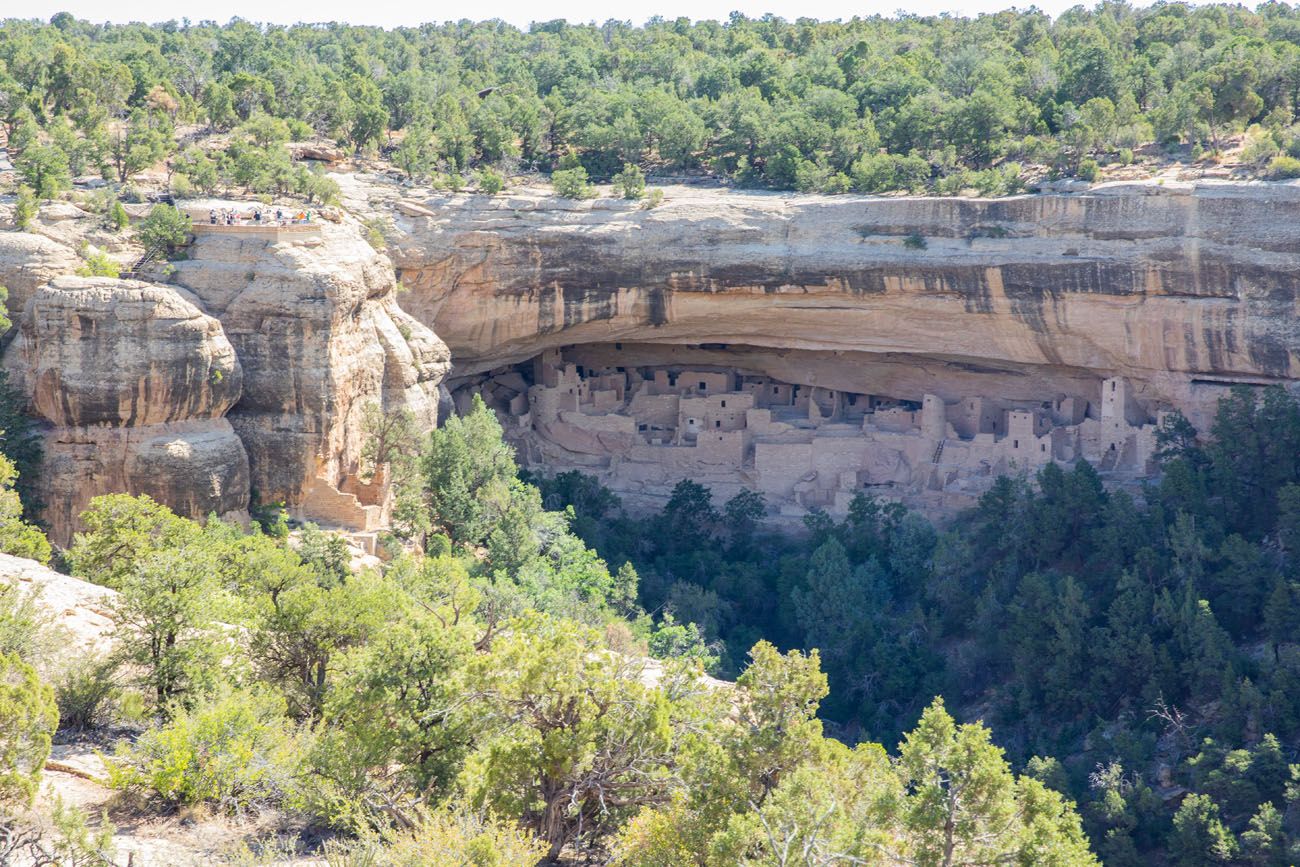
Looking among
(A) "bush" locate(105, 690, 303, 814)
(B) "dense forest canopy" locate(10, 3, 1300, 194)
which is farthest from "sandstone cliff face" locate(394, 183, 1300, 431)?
(A) "bush" locate(105, 690, 303, 814)

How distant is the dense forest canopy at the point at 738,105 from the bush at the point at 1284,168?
0.04 meters

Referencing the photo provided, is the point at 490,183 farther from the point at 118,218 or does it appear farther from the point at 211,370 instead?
the point at 211,370

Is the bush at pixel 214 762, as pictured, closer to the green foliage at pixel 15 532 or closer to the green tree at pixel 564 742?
the green tree at pixel 564 742

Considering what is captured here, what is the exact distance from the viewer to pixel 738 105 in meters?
31.9

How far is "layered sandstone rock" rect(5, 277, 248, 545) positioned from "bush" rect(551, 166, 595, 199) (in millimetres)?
8201

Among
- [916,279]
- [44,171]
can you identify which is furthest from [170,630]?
[916,279]

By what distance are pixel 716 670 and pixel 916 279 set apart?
784 centimetres

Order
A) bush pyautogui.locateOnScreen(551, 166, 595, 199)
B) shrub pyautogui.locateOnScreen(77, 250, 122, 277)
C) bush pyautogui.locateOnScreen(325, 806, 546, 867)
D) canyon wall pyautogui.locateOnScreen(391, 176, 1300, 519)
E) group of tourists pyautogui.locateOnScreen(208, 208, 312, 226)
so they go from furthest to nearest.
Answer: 1. bush pyautogui.locateOnScreen(551, 166, 595, 199)
2. canyon wall pyautogui.locateOnScreen(391, 176, 1300, 519)
3. group of tourists pyautogui.locateOnScreen(208, 208, 312, 226)
4. shrub pyautogui.locateOnScreen(77, 250, 122, 277)
5. bush pyautogui.locateOnScreen(325, 806, 546, 867)

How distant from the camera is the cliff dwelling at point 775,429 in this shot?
2736cm

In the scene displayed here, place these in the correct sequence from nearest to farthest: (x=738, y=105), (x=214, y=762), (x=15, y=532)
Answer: (x=214, y=762), (x=15, y=532), (x=738, y=105)

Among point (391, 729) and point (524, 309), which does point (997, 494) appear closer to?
point (524, 309)

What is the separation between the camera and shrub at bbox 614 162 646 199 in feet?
89.9

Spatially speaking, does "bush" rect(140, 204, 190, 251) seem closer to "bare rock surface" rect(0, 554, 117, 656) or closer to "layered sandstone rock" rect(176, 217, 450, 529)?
"layered sandstone rock" rect(176, 217, 450, 529)

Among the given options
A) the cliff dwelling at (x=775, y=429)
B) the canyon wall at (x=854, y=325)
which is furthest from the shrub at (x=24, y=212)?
the cliff dwelling at (x=775, y=429)
